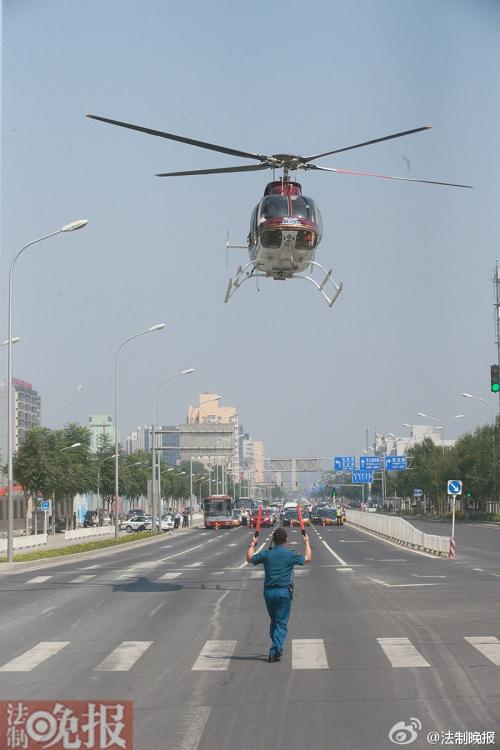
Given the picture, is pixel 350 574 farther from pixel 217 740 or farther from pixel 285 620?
pixel 217 740

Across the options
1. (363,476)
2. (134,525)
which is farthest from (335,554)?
(363,476)

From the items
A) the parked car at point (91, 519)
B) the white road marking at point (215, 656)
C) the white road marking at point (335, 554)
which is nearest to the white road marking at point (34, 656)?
the white road marking at point (215, 656)

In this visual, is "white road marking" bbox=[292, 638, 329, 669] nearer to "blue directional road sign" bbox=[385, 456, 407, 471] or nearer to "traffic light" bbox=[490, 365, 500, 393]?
"traffic light" bbox=[490, 365, 500, 393]

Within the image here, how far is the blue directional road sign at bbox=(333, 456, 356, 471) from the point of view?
125188 mm

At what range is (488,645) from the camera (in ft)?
49.0

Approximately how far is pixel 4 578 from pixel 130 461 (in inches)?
3844

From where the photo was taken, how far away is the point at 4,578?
32.2 m

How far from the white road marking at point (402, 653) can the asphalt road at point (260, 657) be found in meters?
0.03

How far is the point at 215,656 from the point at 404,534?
39.6 metres

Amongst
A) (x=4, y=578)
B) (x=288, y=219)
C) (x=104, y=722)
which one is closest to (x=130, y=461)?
(x=4, y=578)

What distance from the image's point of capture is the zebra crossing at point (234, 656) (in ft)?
43.9

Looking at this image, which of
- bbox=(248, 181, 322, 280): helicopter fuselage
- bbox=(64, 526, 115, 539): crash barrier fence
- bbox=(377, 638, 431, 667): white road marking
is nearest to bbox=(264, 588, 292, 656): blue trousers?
bbox=(377, 638, 431, 667): white road marking

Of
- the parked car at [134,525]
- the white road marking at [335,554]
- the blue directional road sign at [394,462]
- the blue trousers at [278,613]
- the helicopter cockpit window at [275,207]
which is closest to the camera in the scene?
the blue trousers at [278,613]

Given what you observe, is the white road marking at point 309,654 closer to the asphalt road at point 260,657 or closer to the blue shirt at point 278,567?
the asphalt road at point 260,657
